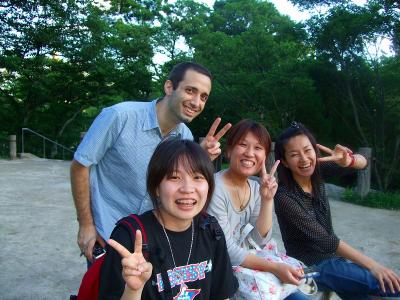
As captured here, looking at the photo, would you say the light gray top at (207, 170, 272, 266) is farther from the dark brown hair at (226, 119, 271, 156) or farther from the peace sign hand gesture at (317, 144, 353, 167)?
the peace sign hand gesture at (317, 144, 353, 167)

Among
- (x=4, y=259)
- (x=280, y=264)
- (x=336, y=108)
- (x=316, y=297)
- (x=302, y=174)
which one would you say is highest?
(x=336, y=108)

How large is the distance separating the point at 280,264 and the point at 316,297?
1.43 ft

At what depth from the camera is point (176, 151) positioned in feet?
5.63

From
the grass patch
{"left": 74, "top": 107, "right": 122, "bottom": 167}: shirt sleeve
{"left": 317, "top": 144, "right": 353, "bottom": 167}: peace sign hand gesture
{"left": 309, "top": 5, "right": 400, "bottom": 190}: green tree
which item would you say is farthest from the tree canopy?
{"left": 74, "top": 107, "right": 122, "bottom": 167}: shirt sleeve

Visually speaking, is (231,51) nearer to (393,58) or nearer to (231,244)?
(393,58)

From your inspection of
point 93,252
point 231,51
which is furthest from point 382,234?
point 231,51

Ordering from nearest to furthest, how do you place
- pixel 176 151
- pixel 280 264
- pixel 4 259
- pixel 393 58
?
1. pixel 176 151
2. pixel 280 264
3. pixel 4 259
4. pixel 393 58

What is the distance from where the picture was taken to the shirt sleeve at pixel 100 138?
78.9 inches

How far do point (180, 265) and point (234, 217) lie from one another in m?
A: 0.54

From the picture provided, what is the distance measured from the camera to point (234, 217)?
212 cm

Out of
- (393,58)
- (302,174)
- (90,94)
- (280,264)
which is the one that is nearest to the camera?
(280,264)

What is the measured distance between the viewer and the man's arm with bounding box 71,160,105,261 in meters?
2.03

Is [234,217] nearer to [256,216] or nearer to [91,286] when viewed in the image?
[256,216]

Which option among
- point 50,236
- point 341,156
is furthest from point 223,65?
point 341,156
